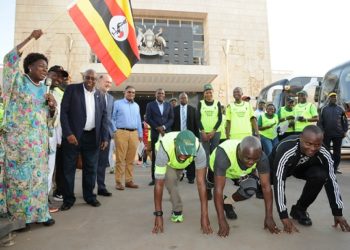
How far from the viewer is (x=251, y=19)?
83.8 feet

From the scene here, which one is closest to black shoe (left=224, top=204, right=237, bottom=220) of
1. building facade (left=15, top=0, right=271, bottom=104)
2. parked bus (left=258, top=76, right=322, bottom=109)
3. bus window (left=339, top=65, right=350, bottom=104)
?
bus window (left=339, top=65, right=350, bottom=104)

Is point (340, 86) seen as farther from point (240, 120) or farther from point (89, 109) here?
point (89, 109)

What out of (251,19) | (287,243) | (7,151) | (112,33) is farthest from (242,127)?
(251,19)

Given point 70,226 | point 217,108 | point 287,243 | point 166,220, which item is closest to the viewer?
point 287,243

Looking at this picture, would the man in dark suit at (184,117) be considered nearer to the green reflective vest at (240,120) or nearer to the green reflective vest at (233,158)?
the green reflective vest at (240,120)

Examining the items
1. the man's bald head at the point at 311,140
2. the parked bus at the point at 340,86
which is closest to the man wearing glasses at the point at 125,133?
the man's bald head at the point at 311,140

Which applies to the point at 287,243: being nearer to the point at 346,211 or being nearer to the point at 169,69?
the point at 346,211

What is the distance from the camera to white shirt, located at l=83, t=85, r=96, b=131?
4055 mm

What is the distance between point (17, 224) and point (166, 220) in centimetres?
151

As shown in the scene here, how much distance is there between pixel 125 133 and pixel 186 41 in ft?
68.2

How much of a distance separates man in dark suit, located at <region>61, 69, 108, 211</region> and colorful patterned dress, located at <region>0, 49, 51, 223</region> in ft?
2.38

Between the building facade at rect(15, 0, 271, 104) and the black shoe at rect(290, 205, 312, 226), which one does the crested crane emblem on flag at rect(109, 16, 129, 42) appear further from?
the building facade at rect(15, 0, 271, 104)

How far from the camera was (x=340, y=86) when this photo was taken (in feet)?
30.7

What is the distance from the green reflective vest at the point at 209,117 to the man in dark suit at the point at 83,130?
7.33 feet
